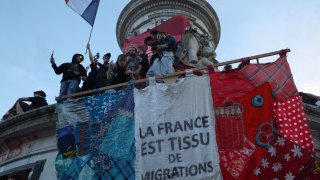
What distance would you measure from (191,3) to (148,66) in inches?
399

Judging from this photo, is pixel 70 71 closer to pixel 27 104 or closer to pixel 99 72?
pixel 99 72

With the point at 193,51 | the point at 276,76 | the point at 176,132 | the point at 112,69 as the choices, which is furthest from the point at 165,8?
the point at 176,132

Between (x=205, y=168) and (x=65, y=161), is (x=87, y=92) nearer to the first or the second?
(x=65, y=161)

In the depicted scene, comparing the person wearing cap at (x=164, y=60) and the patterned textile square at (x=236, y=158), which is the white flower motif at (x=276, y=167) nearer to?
the patterned textile square at (x=236, y=158)

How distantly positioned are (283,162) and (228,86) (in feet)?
7.04

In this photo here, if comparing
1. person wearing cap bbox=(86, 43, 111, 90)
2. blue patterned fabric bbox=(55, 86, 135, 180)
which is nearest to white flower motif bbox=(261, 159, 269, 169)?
blue patterned fabric bbox=(55, 86, 135, 180)

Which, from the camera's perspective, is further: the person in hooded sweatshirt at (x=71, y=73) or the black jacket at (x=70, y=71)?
the black jacket at (x=70, y=71)

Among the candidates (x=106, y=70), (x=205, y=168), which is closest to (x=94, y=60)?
(x=106, y=70)

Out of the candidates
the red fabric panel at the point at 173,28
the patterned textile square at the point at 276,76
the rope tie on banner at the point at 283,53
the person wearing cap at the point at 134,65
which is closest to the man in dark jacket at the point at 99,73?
the person wearing cap at the point at 134,65

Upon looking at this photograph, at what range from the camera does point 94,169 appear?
1068cm

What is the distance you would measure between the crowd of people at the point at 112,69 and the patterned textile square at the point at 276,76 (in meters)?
2.01

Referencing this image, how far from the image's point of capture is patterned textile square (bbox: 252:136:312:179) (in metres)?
9.92

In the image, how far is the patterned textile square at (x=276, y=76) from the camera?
11.0 metres

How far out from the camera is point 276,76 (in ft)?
36.8
